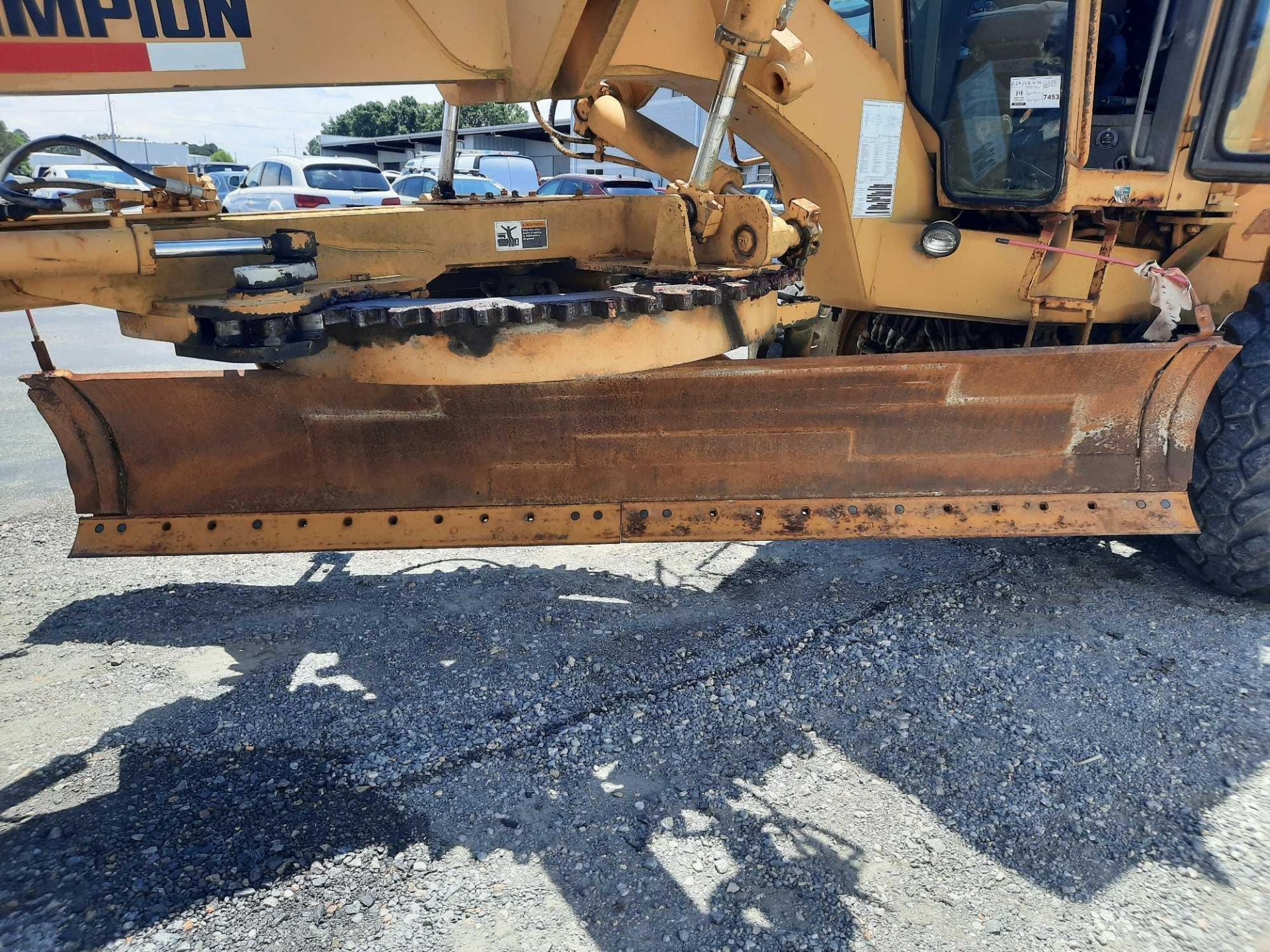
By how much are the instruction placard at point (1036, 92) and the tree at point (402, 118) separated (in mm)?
35718

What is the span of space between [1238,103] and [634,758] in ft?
10.7

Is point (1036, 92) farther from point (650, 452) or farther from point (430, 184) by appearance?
point (430, 184)

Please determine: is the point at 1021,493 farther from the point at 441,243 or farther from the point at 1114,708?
the point at 441,243

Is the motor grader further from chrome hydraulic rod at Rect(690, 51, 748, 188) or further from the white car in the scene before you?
the white car

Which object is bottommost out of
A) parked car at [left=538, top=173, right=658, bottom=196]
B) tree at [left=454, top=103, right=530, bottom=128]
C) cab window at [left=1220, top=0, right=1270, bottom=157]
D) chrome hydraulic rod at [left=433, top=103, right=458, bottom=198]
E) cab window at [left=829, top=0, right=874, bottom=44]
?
parked car at [left=538, top=173, right=658, bottom=196]

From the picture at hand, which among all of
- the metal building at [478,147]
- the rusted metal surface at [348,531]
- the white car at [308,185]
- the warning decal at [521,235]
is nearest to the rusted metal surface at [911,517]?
the rusted metal surface at [348,531]

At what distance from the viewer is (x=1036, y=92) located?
3201 millimetres

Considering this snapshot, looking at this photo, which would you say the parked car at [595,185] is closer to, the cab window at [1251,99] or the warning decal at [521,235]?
the cab window at [1251,99]

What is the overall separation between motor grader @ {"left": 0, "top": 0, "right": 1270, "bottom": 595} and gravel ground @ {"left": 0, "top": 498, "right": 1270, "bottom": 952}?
470mm

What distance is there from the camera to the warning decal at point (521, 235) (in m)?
2.83

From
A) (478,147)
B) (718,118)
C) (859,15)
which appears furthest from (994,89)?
→ (478,147)

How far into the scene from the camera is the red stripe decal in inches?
79.0

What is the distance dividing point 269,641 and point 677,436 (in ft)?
5.74

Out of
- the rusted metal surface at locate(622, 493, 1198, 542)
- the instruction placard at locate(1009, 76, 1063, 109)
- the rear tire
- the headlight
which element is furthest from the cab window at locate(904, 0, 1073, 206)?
the rusted metal surface at locate(622, 493, 1198, 542)
